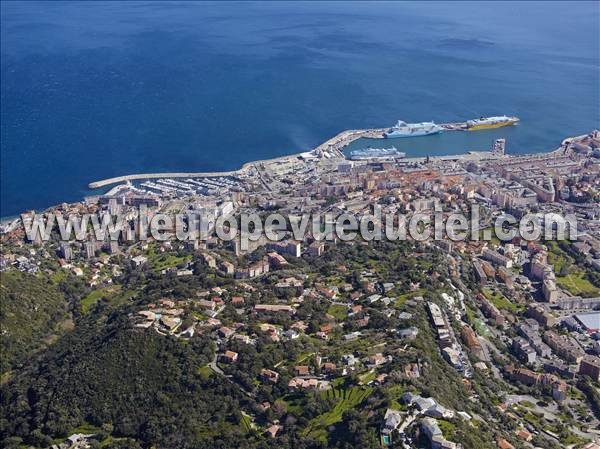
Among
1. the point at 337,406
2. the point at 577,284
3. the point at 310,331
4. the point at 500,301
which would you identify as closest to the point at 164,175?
the point at 310,331

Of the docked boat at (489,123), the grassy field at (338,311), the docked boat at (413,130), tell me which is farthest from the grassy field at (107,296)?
the docked boat at (489,123)

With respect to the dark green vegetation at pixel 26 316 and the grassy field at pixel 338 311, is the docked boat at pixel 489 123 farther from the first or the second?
the dark green vegetation at pixel 26 316

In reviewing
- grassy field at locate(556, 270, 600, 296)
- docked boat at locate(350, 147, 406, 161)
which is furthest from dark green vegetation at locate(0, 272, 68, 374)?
docked boat at locate(350, 147, 406, 161)

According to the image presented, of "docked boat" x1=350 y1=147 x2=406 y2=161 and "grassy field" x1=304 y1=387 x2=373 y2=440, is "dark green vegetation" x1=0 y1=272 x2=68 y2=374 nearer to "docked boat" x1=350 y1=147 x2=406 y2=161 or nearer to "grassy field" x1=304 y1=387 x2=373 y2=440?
"grassy field" x1=304 y1=387 x2=373 y2=440

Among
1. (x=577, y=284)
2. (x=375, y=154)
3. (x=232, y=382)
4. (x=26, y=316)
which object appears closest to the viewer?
(x=232, y=382)

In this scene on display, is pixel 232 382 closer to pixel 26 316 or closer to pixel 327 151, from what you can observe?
pixel 26 316
